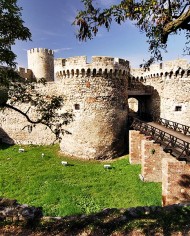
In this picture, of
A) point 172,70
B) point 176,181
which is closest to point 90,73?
point 172,70

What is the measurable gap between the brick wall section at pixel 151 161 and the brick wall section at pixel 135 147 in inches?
106

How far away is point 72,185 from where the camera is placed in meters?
13.2

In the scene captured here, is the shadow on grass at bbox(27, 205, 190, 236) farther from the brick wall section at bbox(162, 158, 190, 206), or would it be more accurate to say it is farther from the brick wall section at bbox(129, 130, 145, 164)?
the brick wall section at bbox(129, 130, 145, 164)

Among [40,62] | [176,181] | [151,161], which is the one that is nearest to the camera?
[176,181]

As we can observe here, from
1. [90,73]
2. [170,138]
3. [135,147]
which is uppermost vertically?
[90,73]

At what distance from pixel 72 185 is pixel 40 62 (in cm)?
2204

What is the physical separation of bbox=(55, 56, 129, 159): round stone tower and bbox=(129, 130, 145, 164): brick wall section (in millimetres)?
1553

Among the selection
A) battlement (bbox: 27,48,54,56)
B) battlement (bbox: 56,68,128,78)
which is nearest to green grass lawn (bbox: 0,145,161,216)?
battlement (bbox: 56,68,128,78)

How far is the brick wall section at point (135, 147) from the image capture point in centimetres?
1661

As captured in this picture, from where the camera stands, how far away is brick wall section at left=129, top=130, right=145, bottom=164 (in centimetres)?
1661

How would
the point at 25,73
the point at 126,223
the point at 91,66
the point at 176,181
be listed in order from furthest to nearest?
the point at 25,73
the point at 91,66
the point at 176,181
the point at 126,223

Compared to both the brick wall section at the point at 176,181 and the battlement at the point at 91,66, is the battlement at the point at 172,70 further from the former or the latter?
the brick wall section at the point at 176,181

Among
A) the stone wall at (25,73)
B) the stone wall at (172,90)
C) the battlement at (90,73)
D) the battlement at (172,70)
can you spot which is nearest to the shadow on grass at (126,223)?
the battlement at (90,73)

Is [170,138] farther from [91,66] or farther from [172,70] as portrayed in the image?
[172,70]
